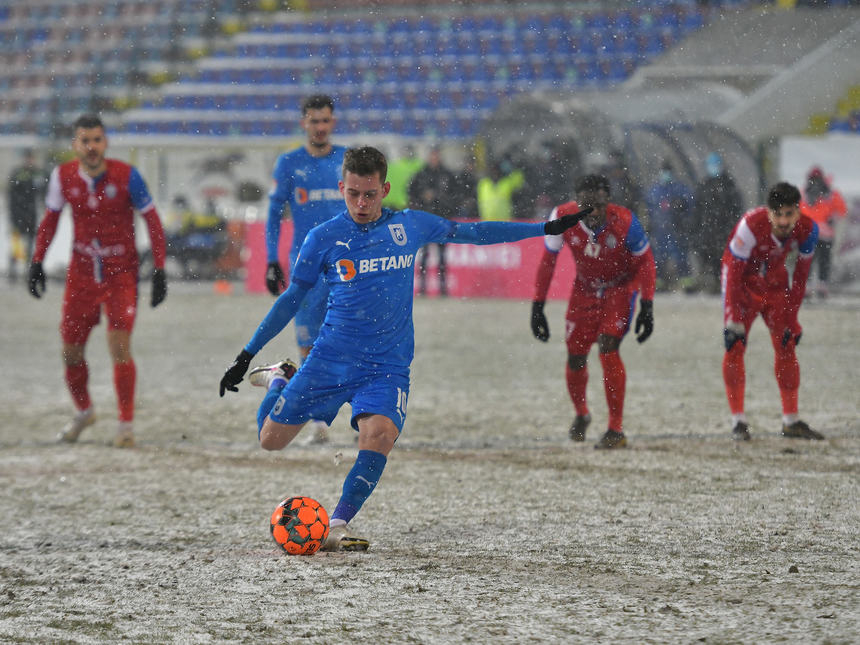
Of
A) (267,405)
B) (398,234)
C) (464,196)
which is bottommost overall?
(267,405)

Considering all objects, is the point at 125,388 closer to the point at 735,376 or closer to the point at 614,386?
the point at 614,386

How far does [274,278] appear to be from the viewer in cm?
750

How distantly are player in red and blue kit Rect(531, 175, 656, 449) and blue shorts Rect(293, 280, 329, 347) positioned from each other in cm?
139

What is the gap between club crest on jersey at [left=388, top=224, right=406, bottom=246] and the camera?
5176 millimetres

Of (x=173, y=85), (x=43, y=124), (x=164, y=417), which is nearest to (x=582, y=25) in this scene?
(x=173, y=85)

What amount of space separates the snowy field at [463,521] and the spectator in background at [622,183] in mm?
6110

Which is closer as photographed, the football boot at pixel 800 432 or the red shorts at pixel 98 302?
the football boot at pixel 800 432

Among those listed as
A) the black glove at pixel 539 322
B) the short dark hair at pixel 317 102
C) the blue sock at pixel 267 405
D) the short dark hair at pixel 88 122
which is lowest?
the blue sock at pixel 267 405

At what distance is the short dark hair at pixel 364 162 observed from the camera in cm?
498

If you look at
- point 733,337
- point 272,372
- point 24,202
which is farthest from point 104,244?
point 24,202

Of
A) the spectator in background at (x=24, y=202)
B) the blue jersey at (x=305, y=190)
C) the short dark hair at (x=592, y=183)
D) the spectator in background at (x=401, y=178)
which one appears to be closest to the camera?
the short dark hair at (x=592, y=183)

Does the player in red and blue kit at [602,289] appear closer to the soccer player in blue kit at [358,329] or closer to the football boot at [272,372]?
the football boot at [272,372]

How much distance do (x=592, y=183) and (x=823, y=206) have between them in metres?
9.79

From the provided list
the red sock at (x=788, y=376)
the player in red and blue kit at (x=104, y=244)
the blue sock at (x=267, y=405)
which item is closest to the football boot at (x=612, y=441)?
the red sock at (x=788, y=376)
